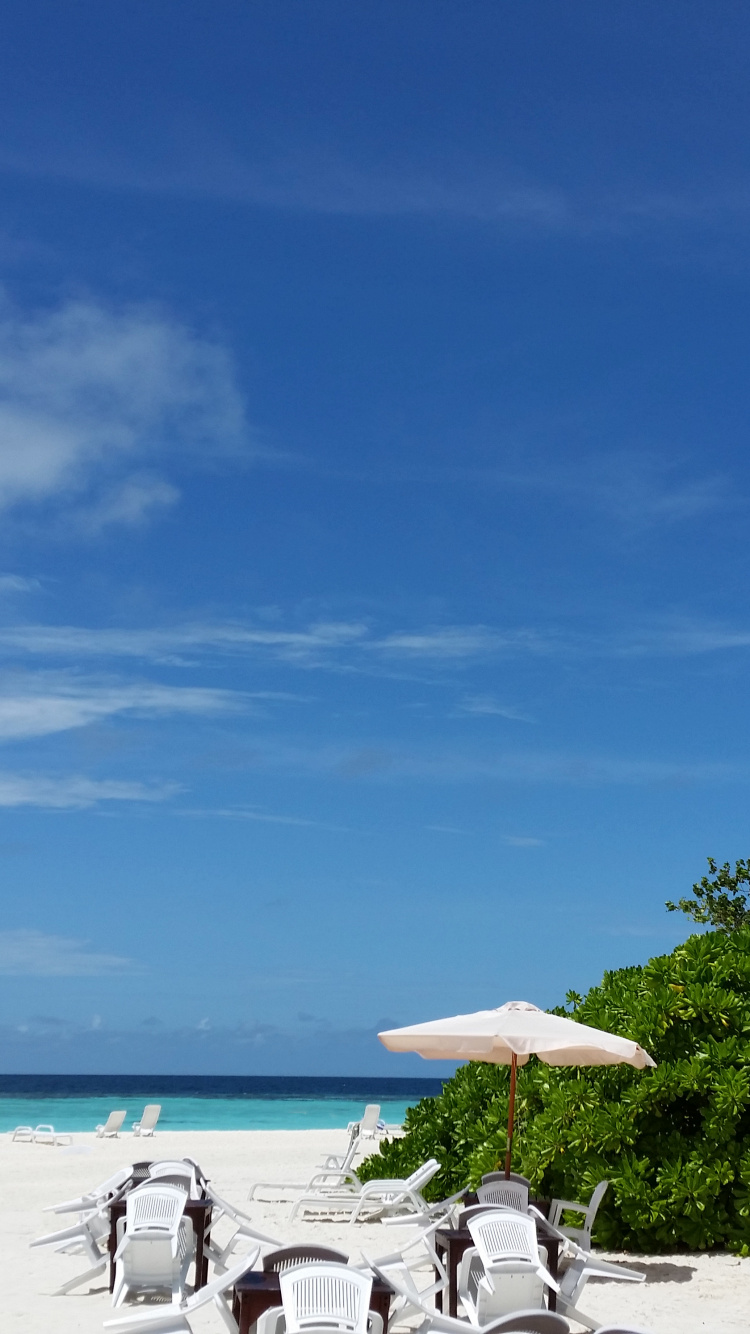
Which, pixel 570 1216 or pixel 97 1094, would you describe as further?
pixel 97 1094

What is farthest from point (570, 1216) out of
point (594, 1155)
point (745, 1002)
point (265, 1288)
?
point (265, 1288)

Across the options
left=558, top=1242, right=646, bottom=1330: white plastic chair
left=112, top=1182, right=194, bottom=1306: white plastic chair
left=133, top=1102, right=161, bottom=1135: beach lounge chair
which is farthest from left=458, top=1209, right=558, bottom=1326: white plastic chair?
left=133, top=1102, right=161, bottom=1135: beach lounge chair

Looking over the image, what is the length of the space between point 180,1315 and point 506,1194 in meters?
4.27

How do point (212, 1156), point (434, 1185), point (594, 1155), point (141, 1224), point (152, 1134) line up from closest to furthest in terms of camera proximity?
point (141, 1224), point (594, 1155), point (434, 1185), point (212, 1156), point (152, 1134)

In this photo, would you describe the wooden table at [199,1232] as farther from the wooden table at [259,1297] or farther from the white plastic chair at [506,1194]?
the white plastic chair at [506,1194]

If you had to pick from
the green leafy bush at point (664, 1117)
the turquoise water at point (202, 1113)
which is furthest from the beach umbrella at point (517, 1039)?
the turquoise water at point (202, 1113)

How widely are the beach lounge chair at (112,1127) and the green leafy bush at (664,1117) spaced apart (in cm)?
1644

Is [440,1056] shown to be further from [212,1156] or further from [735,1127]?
[212,1156]

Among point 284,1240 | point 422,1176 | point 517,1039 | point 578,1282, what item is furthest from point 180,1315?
point 284,1240

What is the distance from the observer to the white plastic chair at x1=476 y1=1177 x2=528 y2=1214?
8844mm

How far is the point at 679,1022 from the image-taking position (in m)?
10.2

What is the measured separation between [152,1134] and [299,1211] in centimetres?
1547

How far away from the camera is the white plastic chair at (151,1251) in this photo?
7.56m

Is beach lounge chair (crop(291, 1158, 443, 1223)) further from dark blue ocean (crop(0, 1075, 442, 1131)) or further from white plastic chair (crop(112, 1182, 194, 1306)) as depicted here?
dark blue ocean (crop(0, 1075, 442, 1131))
